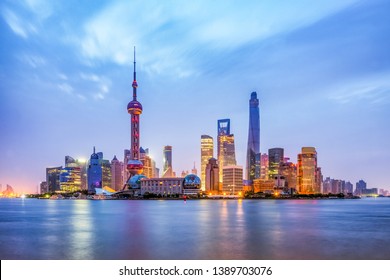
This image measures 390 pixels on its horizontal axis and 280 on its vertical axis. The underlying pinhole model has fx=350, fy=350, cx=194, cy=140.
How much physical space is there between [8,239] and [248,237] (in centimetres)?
3031

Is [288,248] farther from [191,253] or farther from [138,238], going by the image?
[138,238]

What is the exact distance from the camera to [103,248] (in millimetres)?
36625

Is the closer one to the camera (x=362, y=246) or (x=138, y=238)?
(x=362, y=246)

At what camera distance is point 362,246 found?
38.5 metres

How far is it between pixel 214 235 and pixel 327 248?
1509 centimetres

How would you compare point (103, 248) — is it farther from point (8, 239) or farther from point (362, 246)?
point (362, 246)
